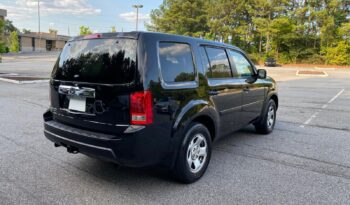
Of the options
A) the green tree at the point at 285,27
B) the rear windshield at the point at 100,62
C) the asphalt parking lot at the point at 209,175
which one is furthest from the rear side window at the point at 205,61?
the green tree at the point at 285,27

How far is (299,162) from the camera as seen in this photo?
14.0 feet

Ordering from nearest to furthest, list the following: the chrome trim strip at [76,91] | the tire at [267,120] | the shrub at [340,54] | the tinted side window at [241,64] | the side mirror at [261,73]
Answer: the chrome trim strip at [76,91] < the tinted side window at [241,64] < the side mirror at [261,73] < the tire at [267,120] < the shrub at [340,54]

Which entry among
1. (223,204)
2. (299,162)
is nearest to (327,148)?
(299,162)

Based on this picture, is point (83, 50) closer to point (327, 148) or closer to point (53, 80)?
point (53, 80)

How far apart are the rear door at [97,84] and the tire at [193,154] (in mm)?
818

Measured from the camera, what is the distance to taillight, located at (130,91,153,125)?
285cm

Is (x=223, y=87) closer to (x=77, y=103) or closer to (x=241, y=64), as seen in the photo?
(x=241, y=64)

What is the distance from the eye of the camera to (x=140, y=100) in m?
2.85

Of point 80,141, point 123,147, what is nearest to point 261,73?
point 123,147

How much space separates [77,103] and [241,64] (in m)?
2.81

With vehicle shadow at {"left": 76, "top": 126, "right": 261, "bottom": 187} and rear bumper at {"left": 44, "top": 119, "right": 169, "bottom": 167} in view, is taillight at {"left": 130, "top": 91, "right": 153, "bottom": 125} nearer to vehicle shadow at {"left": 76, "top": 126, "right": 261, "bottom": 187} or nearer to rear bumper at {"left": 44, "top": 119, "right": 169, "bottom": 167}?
rear bumper at {"left": 44, "top": 119, "right": 169, "bottom": 167}

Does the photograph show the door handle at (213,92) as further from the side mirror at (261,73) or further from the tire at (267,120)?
the tire at (267,120)

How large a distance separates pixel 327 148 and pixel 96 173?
3920mm

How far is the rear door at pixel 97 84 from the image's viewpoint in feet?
9.57
